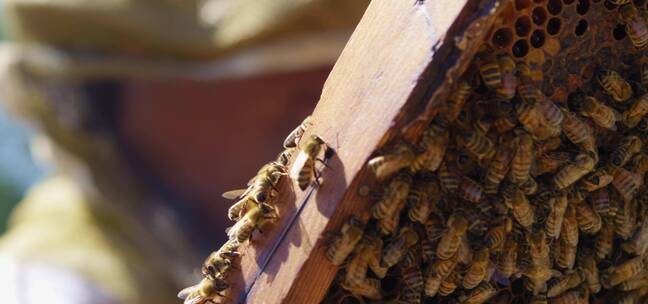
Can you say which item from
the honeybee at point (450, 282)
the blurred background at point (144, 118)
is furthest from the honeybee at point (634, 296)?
the blurred background at point (144, 118)

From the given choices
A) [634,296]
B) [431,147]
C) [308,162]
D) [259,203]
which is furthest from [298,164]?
[634,296]

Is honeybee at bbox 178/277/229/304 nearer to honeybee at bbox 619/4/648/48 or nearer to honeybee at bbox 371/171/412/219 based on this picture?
honeybee at bbox 371/171/412/219

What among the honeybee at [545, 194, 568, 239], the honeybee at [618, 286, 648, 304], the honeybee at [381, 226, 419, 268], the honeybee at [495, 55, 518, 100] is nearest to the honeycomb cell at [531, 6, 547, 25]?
the honeybee at [495, 55, 518, 100]

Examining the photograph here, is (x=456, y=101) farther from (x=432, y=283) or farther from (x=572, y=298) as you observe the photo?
(x=572, y=298)

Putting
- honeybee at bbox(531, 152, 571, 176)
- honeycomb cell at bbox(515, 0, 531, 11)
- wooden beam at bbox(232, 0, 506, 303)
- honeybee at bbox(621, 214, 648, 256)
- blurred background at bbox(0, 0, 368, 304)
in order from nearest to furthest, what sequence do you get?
wooden beam at bbox(232, 0, 506, 303) → honeycomb cell at bbox(515, 0, 531, 11) → honeybee at bbox(531, 152, 571, 176) → honeybee at bbox(621, 214, 648, 256) → blurred background at bbox(0, 0, 368, 304)

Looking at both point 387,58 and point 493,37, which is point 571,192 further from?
point 387,58

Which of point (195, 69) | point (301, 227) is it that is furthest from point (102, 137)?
point (301, 227)

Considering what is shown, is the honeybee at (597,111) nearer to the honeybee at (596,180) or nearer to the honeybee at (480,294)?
the honeybee at (596,180)
